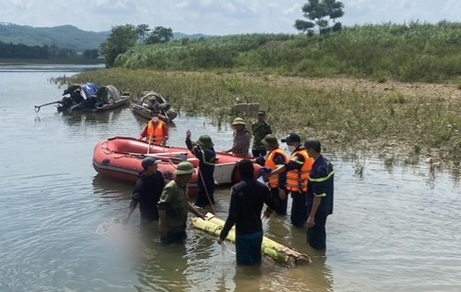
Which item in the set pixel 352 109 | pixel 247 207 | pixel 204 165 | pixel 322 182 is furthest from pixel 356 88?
pixel 247 207

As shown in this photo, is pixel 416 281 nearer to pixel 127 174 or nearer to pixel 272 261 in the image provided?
pixel 272 261

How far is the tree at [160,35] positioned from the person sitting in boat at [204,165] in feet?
307

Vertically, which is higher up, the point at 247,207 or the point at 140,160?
the point at 247,207

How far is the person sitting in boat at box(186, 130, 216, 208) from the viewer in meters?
9.22

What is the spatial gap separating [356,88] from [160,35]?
8332cm

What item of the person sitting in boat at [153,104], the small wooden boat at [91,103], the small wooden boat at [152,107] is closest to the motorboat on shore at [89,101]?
the small wooden boat at [91,103]

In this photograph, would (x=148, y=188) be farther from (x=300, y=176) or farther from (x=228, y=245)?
(x=300, y=176)

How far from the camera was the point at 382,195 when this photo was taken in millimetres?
10469

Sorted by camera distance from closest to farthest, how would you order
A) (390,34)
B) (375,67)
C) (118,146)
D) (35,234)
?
(35,234) < (118,146) < (375,67) < (390,34)

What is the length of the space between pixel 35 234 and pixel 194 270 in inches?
125

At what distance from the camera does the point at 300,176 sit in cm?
796

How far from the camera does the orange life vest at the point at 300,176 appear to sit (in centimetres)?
780

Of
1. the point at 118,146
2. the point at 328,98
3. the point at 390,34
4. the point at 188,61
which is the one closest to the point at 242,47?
the point at 188,61

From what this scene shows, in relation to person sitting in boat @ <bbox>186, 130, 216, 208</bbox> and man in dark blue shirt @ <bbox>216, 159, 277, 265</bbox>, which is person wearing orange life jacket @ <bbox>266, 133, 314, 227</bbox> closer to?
man in dark blue shirt @ <bbox>216, 159, 277, 265</bbox>
